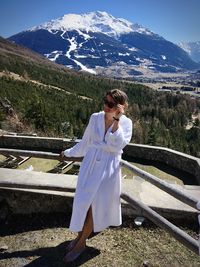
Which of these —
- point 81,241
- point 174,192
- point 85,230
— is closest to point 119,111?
point 174,192

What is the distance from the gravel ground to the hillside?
40.0 feet

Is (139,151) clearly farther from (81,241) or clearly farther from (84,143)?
(81,241)

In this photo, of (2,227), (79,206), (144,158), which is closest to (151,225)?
(79,206)

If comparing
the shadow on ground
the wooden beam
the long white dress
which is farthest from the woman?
the wooden beam

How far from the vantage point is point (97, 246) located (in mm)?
4652

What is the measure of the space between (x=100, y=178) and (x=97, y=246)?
110 centimetres

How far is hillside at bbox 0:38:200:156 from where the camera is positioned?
52.3 meters

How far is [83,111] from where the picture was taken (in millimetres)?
85188

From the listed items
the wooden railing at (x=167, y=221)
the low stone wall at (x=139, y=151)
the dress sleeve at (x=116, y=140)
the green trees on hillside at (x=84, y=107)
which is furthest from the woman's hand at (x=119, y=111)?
the green trees on hillside at (x=84, y=107)

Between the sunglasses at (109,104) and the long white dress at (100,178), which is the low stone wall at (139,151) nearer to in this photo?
the long white dress at (100,178)

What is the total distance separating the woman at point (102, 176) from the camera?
4156mm

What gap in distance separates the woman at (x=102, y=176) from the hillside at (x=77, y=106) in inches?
519

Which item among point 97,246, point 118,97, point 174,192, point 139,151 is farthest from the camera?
point 139,151

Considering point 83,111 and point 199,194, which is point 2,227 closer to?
point 199,194
